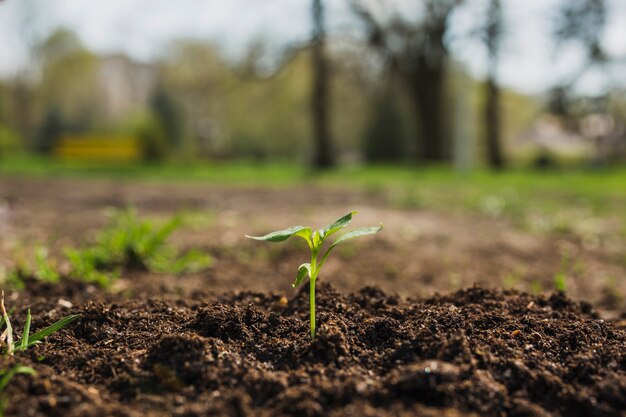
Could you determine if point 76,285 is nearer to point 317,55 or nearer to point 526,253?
point 526,253

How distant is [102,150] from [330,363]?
2284cm

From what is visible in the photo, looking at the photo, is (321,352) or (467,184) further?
(467,184)

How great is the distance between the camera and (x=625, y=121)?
33000 mm

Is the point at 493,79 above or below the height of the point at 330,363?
above

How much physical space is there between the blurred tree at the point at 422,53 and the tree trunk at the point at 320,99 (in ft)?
16.6

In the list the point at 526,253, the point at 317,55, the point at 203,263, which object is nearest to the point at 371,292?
the point at 203,263

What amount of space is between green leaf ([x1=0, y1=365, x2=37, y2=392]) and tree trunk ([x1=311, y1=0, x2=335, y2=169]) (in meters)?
18.3

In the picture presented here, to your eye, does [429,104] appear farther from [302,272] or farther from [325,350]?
[325,350]

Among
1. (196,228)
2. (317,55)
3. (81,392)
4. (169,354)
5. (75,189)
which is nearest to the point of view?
(81,392)

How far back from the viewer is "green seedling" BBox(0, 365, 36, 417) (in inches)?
A: 53.8

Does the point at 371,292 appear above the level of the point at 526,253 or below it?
above

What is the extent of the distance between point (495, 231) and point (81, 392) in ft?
18.0

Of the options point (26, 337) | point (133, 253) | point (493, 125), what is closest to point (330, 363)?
point (26, 337)

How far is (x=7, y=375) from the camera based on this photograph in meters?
1.40
